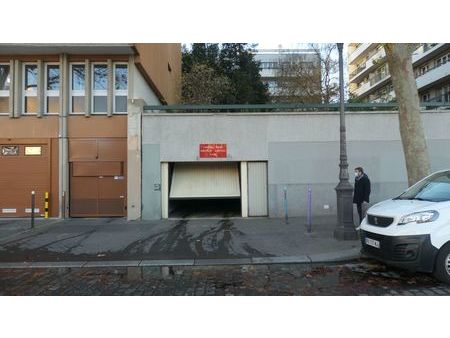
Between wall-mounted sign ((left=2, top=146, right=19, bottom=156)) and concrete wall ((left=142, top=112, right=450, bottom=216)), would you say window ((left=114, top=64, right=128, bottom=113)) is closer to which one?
concrete wall ((left=142, top=112, right=450, bottom=216))

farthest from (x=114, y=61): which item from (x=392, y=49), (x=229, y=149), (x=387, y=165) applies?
(x=387, y=165)

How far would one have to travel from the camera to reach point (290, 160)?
1344cm

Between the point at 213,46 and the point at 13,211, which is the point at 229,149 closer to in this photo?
the point at 13,211

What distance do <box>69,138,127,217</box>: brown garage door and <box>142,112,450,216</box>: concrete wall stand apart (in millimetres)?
1425

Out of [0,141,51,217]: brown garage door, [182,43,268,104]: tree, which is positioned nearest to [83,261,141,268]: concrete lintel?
[0,141,51,217]: brown garage door

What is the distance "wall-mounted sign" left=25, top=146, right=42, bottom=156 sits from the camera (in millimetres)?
14055

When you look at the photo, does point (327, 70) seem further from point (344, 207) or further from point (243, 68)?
point (344, 207)

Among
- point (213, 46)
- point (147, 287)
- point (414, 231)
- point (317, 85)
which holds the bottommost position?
point (147, 287)

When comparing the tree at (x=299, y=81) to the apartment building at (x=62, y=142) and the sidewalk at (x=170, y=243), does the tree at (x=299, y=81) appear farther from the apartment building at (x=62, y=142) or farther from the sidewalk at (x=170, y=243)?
the sidewalk at (x=170, y=243)

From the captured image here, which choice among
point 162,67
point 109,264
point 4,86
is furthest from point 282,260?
point 162,67

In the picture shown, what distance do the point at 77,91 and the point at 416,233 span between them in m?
12.8

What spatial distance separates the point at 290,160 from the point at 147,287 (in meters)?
8.64

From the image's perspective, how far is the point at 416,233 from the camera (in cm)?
569

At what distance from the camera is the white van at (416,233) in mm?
5598
